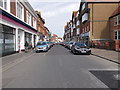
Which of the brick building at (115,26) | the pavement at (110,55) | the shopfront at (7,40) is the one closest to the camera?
the pavement at (110,55)

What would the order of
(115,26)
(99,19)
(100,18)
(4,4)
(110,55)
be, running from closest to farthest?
(110,55) → (4,4) → (115,26) → (99,19) → (100,18)

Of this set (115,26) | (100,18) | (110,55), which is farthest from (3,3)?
(100,18)

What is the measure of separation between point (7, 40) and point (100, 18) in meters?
23.5

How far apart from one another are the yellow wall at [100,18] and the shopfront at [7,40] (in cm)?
1966

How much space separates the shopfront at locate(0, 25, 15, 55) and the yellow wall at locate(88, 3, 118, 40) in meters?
19.7

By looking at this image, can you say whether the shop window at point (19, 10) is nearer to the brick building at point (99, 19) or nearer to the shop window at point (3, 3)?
the shop window at point (3, 3)

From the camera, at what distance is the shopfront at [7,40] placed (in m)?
12.7

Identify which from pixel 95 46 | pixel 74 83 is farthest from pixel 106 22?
pixel 74 83

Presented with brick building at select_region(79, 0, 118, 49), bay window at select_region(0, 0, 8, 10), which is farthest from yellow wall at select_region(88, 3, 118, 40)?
bay window at select_region(0, 0, 8, 10)

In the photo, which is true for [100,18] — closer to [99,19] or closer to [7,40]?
[99,19]

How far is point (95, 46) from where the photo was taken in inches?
1057

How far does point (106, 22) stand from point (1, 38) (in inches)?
988

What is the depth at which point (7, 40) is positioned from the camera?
552 inches

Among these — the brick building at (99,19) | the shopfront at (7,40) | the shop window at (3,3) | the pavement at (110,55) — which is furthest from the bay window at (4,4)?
the brick building at (99,19)
